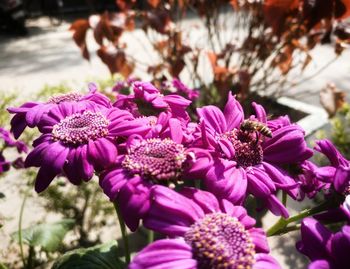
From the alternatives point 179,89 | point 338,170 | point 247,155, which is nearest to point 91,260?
point 247,155

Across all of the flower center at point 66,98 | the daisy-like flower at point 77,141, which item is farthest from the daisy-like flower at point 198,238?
the flower center at point 66,98

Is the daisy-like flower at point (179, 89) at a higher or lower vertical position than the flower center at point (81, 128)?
lower

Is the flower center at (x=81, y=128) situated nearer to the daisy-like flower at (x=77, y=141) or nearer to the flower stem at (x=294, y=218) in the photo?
the daisy-like flower at (x=77, y=141)

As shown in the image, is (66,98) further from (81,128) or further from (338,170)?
→ (338,170)

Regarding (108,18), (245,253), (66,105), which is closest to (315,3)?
(108,18)

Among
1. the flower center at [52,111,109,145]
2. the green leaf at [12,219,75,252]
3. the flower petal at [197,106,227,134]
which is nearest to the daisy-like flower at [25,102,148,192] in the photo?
the flower center at [52,111,109,145]
